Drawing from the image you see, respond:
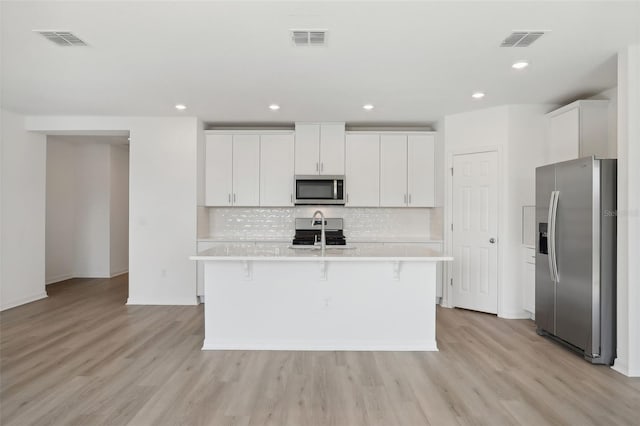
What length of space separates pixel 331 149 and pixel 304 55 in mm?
2407

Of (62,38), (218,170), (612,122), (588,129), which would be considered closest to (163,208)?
(218,170)

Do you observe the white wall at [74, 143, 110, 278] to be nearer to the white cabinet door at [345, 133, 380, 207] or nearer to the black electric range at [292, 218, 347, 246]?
the black electric range at [292, 218, 347, 246]

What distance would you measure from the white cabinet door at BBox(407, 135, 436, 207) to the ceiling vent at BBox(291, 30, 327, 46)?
2967mm

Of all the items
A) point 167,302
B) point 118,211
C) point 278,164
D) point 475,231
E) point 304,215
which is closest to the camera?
point 475,231

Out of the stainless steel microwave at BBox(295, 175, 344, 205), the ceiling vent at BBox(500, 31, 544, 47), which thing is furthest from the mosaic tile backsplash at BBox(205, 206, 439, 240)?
the ceiling vent at BBox(500, 31, 544, 47)

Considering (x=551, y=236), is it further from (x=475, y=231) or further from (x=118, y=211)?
(x=118, y=211)

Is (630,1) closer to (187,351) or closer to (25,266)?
(187,351)

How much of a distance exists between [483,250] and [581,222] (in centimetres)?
154

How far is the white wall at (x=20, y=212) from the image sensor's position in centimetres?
484

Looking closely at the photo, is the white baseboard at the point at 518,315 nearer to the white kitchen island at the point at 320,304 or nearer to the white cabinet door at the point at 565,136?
the white kitchen island at the point at 320,304

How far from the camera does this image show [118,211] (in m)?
7.33

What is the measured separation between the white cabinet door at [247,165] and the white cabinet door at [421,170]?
2266 mm

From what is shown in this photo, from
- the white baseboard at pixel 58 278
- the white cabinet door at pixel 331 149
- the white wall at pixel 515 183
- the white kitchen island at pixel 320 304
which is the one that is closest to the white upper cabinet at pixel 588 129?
the white wall at pixel 515 183

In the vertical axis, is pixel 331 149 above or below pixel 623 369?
above
